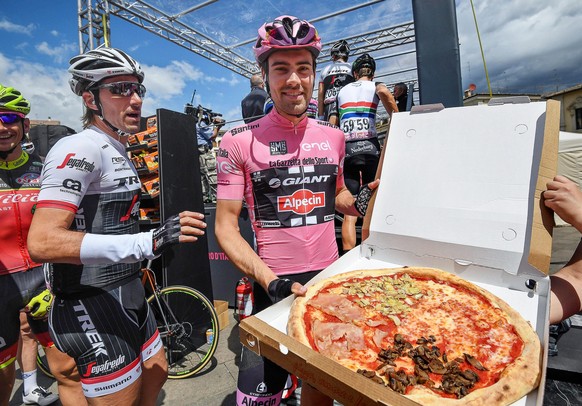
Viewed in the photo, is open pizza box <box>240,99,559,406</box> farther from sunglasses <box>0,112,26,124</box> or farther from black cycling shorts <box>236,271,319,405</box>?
sunglasses <box>0,112,26,124</box>

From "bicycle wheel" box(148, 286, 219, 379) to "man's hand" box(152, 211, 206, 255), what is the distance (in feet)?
8.27

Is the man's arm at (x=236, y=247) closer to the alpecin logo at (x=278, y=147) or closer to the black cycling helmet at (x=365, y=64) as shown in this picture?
the alpecin logo at (x=278, y=147)

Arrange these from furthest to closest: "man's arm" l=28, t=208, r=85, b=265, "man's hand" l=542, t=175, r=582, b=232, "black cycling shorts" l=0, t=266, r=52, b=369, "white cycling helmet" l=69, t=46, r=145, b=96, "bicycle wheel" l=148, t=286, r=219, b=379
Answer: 1. "bicycle wheel" l=148, t=286, r=219, b=379
2. "black cycling shorts" l=0, t=266, r=52, b=369
3. "white cycling helmet" l=69, t=46, r=145, b=96
4. "man's arm" l=28, t=208, r=85, b=265
5. "man's hand" l=542, t=175, r=582, b=232

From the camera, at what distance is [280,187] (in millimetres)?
2098

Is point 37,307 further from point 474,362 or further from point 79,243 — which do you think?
point 474,362

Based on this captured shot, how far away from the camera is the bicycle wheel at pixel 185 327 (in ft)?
13.1

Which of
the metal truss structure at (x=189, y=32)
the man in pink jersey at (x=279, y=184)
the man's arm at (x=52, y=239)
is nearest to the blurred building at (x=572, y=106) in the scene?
the metal truss structure at (x=189, y=32)

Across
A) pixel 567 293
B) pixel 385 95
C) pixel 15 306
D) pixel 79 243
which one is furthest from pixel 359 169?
pixel 15 306

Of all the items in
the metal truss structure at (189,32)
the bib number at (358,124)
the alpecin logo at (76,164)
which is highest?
the metal truss structure at (189,32)

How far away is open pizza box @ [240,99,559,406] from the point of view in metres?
1.72

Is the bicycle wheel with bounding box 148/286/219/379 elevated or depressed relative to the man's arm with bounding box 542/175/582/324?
depressed

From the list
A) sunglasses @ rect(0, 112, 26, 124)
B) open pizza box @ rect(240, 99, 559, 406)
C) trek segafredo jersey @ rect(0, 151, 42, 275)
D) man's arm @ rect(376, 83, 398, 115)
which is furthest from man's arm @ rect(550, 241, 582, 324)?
sunglasses @ rect(0, 112, 26, 124)

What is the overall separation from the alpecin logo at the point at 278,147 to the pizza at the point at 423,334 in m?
0.90

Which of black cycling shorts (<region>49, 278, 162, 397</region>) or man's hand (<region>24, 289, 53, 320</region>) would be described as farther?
man's hand (<region>24, 289, 53, 320</region>)
